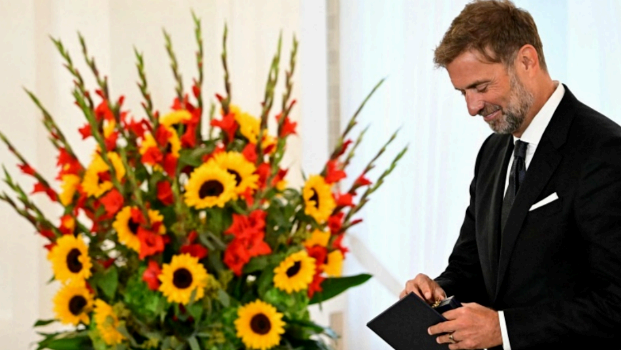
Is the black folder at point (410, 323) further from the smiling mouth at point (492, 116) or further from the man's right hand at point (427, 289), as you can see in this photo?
the smiling mouth at point (492, 116)

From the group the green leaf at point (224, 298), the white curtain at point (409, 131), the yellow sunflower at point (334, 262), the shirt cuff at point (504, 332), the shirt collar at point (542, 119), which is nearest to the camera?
the green leaf at point (224, 298)

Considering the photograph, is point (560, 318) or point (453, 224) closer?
point (560, 318)

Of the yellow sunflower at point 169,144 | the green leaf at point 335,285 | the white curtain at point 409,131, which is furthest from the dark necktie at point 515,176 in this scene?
the white curtain at point 409,131

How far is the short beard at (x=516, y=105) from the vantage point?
215cm

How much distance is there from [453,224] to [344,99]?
31.1 inches

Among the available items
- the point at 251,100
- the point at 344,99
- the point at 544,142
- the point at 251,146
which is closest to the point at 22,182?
the point at 251,100

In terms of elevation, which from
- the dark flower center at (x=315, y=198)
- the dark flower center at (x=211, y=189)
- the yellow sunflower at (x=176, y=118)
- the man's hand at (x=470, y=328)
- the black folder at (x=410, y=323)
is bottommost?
the man's hand at (x=470, y=328)

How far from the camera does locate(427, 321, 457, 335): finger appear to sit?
200 centimetres

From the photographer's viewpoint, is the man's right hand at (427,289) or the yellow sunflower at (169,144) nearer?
the yellow sunflower at (169,144)

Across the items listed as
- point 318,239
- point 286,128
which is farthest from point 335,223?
point 286,128

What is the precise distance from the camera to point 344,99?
4168mm

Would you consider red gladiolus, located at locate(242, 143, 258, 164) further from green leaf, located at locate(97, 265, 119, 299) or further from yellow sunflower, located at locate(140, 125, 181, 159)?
green leaf, located at locate(97, 265, 119, 299)

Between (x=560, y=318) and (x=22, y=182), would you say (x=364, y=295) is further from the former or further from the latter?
(x=560, y=318)

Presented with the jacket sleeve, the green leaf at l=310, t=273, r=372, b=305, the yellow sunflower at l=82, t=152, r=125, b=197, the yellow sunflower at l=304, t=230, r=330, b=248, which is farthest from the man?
the yellow sunflower at l=82, t=152, r=125, b=197
